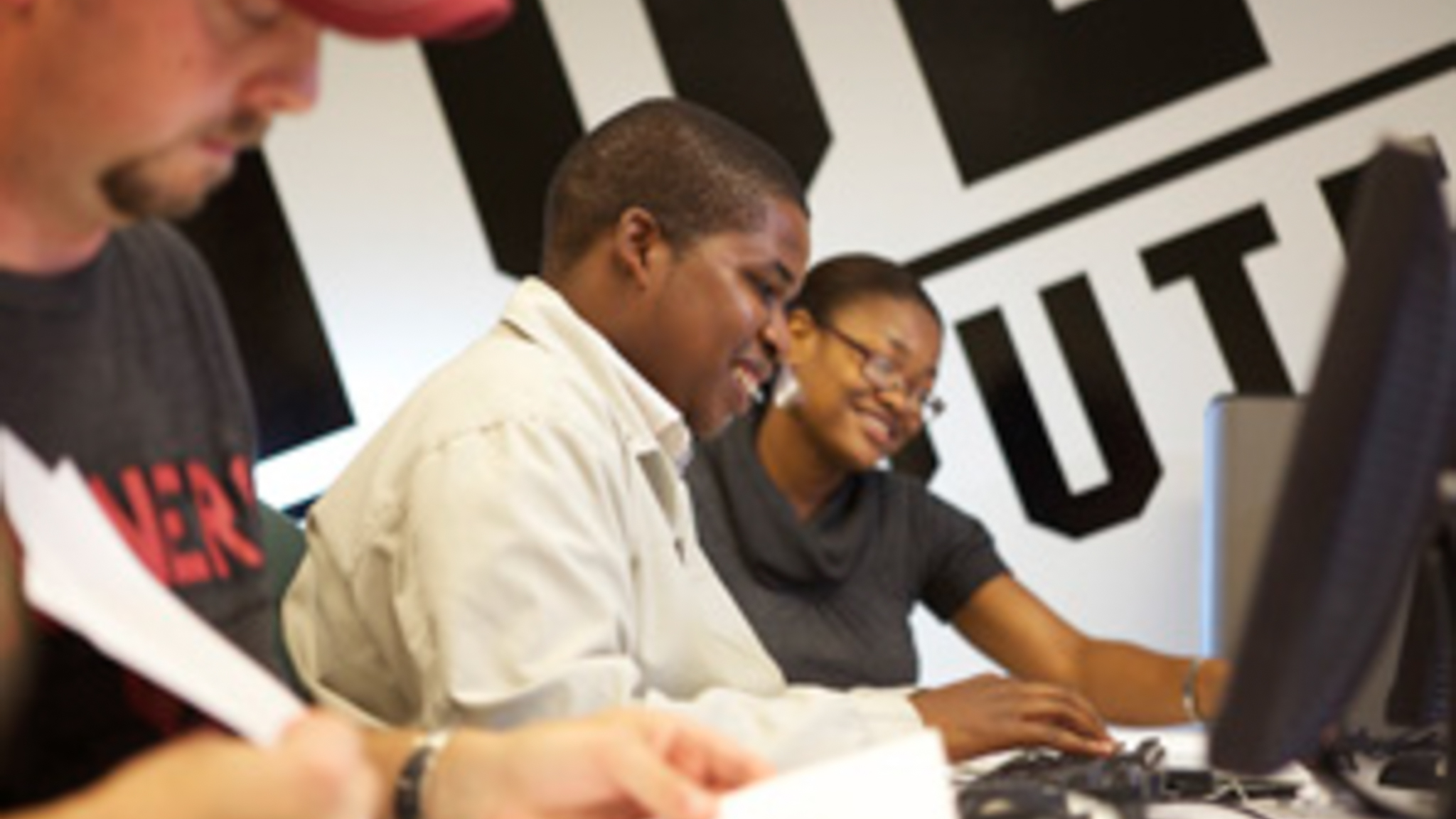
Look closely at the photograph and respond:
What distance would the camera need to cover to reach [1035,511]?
2986 millimetres

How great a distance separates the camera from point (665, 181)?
1.64 meters

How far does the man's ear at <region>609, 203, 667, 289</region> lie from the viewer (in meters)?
1.61

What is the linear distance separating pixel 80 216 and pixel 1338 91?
8.46 feet

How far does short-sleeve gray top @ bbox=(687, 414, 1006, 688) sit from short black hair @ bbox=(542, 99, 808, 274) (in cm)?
64

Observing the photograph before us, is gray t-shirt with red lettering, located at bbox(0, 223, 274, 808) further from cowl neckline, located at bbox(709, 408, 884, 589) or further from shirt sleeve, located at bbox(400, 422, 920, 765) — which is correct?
cowl neckline, located at bbox(709, 408, 884, 589)

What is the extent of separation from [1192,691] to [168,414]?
63.5 inches

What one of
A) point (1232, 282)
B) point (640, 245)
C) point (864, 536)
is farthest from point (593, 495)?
point (1232, 282)

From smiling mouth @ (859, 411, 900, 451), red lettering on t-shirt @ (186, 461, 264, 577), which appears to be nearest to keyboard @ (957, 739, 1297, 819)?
red lettering on t-shirt @ (186, 461, 264, 577)

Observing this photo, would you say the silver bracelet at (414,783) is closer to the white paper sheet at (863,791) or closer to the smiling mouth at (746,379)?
the white paper sheet at (863,791)

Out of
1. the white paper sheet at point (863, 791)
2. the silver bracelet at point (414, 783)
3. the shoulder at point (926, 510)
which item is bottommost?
the shoulder at point (926, 510)

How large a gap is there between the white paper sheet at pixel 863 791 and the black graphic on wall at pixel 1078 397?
7.17ft

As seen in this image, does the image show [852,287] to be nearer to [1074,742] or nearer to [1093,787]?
[1074,742]

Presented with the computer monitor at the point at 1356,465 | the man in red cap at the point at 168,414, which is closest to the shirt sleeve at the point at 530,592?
the man in red cap at the point at 168,414

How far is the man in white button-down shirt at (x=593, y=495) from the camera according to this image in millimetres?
1158
